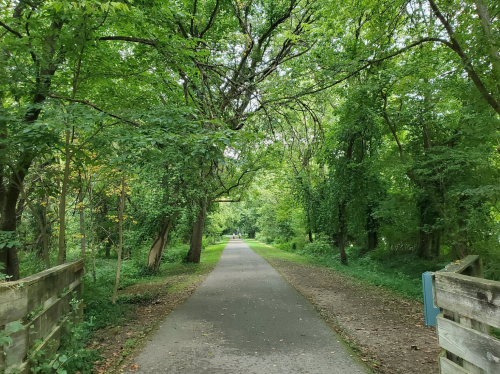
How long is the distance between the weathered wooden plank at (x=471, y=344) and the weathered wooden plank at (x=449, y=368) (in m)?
0.11

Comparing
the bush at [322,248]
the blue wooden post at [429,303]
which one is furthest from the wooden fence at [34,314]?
the bush at [322,248]

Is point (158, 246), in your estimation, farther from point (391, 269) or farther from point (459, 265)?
point (459, 265)

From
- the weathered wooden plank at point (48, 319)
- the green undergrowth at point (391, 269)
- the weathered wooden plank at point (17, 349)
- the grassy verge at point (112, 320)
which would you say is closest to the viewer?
the weathered wooden plank at point (17, 349)

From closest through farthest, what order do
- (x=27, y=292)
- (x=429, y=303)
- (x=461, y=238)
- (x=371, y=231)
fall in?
(x=27, y=292) < (x=429, y=303) < (x=461, y=238) < (x=371, y=231)

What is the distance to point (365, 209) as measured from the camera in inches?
620

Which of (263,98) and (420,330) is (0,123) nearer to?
(263,98)

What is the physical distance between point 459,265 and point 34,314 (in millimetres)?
4497

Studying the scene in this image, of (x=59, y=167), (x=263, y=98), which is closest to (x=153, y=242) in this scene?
(x=59, y=167)

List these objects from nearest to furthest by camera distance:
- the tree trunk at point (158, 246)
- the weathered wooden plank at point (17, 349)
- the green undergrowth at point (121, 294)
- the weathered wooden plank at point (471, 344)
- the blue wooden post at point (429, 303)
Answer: the weathered wooden plank at point (471, 344), the weathered wooden plank at point (17, 349), the blue wooden post at point (429, 303), the green undergrowth at point (121, 294), the tree trunk at point (158, 246)

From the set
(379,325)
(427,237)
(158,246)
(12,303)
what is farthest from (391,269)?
(12,303)

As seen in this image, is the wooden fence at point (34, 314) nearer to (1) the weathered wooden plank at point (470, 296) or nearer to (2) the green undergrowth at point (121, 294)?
(2) the green undergrowth at point (121, 294)

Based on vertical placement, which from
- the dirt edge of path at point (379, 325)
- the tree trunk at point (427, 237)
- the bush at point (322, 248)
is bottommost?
the bush at point (322, 248)

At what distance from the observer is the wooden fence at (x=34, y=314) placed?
248 centimetres

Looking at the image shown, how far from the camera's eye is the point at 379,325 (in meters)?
6.02
